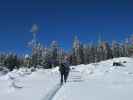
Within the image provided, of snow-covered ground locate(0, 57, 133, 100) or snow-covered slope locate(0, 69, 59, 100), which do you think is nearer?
snow-covered ground locate(0, 57, 133, 100)

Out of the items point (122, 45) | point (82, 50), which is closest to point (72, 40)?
point (82, 50)

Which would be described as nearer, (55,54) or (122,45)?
(55,54)

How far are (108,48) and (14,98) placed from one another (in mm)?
110123

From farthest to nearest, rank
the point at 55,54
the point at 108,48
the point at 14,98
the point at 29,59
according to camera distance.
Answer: the point at 108,48 → the point at 55,54 → the point at 29,59 → the point at 14,98

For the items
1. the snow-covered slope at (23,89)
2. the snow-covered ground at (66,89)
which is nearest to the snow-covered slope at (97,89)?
the snow-covered ground at (66,89)

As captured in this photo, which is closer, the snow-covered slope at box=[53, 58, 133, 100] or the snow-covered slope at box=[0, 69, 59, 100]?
the snow-covered slope at box=[53, 58, 133, 100]

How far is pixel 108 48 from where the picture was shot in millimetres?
122375

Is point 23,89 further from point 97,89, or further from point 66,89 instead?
point 97,89

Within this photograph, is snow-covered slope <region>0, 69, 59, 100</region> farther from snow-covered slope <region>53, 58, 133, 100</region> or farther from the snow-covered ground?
snow-covered slope <region>53, 58, 133, 100</region>

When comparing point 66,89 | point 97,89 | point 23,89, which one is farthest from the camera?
point 66,89

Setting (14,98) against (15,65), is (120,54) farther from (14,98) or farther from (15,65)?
(14,98)

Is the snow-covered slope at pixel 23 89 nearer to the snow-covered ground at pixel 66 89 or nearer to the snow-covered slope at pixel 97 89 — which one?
the snow-covered ground at pixel 66 89

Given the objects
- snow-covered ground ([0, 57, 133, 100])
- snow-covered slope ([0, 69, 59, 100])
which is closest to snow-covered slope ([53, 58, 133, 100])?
snow-covered ground ([0, 57, 133, 100])

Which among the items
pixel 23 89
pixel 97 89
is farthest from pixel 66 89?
pixel 23 89
